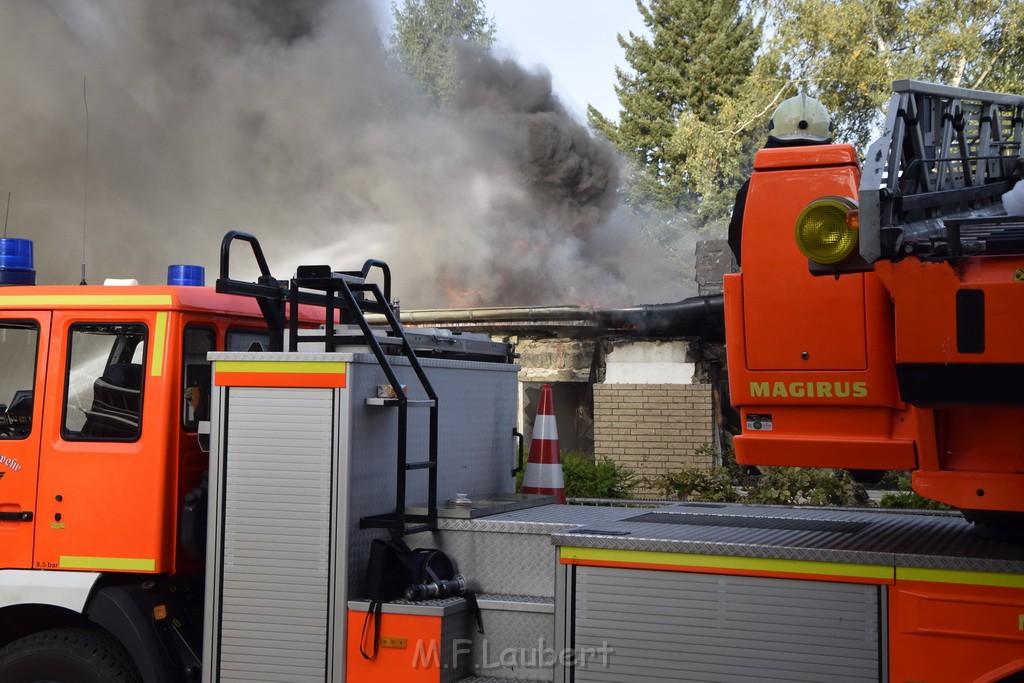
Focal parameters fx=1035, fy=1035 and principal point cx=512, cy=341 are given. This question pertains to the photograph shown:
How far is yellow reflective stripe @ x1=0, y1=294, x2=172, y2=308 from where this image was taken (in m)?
4.44

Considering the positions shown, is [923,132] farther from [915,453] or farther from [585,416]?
[585,416]

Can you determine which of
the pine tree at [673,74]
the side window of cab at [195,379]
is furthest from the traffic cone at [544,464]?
the pine tree at [673,74]

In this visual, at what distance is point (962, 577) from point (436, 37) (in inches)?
1198

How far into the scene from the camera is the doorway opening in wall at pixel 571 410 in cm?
1251

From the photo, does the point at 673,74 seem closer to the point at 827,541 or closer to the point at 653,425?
the point at 653,425

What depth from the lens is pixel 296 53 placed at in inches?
928

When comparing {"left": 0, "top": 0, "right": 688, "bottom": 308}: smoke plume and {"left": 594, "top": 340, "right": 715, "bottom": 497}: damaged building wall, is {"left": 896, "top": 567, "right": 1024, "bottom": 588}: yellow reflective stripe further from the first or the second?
{"left": 0, "top": 0, "right": 688, "bottom": 308}: smoke plume

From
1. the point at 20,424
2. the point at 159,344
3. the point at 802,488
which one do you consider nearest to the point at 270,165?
the point at 802,488

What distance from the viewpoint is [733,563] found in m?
3.51

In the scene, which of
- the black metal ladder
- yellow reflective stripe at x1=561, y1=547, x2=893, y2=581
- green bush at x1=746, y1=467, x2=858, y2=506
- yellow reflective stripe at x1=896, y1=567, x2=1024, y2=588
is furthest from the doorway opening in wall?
yellow reflective stripe at x1=896, y1=567, x2=1024, y2=588

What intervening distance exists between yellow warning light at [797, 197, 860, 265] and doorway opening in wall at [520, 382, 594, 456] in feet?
30.2

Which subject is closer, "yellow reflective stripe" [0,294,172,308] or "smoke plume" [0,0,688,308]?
"yellow reflective stripe" [0,294,172,308]

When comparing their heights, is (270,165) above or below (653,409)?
above

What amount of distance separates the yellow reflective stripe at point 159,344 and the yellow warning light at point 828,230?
2.67 metres
